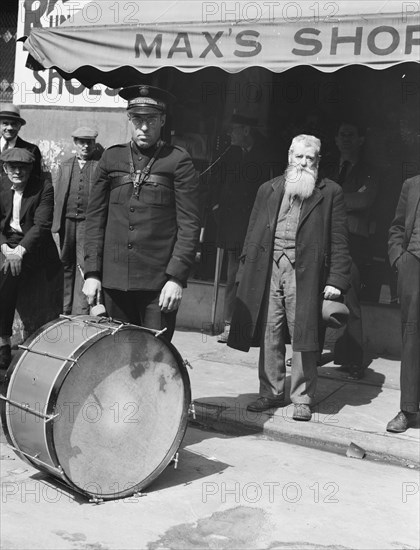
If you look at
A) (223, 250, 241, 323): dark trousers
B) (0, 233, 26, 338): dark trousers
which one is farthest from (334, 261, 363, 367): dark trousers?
(0, 233, 26, 338): dark trousers

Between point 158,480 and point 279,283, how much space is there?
6.07ft

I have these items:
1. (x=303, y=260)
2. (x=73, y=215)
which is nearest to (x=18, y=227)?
(x=73, y=215)

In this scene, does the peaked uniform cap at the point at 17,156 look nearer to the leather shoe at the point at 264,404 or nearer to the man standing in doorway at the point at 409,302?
the leather shoe at the point at 264,404

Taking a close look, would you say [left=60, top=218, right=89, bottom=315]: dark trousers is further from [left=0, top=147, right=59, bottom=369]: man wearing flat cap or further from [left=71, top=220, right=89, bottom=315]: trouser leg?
[left=0, top=147, right=59, bottom=369]: man wearing flat cap

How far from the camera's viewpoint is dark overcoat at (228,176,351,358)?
19.8 ft

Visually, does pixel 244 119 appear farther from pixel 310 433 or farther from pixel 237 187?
pixel 310 433

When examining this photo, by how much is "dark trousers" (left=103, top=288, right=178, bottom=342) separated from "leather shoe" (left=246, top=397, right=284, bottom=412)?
118 cm

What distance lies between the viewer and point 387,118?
333 inches

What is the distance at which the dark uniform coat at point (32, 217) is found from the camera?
7703 mm

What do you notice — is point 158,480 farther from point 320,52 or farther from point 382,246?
point 382,246

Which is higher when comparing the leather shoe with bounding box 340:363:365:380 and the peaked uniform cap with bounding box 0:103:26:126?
the peaked uniform cap with bounding box 0:103:26:126

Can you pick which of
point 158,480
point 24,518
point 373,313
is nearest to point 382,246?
point 373,313

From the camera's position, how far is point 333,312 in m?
5.98

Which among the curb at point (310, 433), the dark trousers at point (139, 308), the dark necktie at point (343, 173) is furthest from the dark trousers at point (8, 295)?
the dark necktie at point (343, 173)
